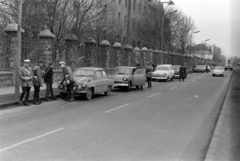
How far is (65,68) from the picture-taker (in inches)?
516

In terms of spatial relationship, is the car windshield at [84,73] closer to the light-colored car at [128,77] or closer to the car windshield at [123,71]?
the light-colored car at [128,77]

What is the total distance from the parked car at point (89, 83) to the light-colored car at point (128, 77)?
217cm

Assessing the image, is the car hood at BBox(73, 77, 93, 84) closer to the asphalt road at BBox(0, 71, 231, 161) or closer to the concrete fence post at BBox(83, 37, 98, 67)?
the asphalt road at BBox(0, 71, 231, 161)

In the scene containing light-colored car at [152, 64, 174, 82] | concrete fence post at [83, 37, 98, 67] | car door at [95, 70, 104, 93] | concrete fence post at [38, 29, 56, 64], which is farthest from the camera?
light-colored car at [152, 64, 174, 82]

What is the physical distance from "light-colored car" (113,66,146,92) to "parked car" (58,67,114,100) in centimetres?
217

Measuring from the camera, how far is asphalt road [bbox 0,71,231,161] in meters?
5.34

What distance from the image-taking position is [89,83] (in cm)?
1351

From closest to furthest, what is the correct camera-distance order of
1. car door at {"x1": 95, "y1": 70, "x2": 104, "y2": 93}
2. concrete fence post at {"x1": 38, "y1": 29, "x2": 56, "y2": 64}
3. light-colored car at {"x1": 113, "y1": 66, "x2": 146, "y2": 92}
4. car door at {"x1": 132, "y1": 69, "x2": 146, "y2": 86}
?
car door at {"x1": 95, "y1": 70, "x2": 104, "y2": 93} → light-colored car at {"x1": 113, "y1": 66, "x2": 146, "y2": 92} → car door at {"x1": 132, "y1": 69, "x2": 146, "y2": 86} → concrete fence post at {"x1": 38, "y1": 29, "x2": 56, "y2": 64}

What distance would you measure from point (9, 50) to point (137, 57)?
22.0 metres

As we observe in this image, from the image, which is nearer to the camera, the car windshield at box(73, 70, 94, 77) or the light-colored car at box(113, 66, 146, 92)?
the car windshield at box(73, 70, 94, 77)

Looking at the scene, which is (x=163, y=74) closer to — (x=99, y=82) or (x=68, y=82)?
(x=99, y=82)

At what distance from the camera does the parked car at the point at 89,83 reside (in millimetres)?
13266

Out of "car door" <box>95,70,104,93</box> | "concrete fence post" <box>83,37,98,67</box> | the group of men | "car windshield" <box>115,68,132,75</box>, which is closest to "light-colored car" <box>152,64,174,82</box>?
"concrete fence post" <box>83,37,98,67</box>

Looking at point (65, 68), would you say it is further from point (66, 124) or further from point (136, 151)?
point (136, 151)
